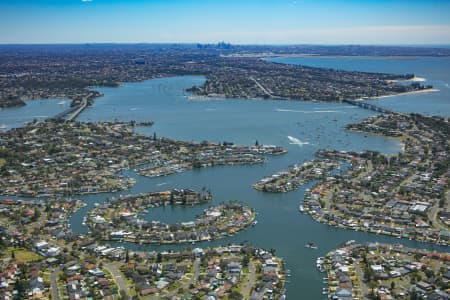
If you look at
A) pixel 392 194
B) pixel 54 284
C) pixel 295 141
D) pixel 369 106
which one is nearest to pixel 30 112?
pixel 295 141

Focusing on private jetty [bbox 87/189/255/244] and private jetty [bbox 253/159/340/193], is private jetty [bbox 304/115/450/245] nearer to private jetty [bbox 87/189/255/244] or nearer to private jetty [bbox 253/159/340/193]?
private jetty [bbox 253/159/340/193]

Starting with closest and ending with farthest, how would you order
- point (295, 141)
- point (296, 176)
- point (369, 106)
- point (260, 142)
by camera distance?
point (296, 176) < point (260, 142) < point (295, 141) < point (369, 106)

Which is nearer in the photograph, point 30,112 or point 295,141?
point 295,141

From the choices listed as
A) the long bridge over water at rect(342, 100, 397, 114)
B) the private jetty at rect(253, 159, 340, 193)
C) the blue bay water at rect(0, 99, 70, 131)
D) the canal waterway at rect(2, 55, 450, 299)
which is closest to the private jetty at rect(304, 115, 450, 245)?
the canal waterway at rect(2, 55, 450, 299)

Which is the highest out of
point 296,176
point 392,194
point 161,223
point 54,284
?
point 296,176

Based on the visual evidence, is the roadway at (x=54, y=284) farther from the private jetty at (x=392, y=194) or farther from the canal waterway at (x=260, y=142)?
the private jetty at (x=392, y=194)

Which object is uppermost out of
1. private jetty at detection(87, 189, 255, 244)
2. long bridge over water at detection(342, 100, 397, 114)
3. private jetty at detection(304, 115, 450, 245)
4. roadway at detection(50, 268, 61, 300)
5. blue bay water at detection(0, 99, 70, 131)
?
long bridge over water at detection(342, 100, 397, 114)

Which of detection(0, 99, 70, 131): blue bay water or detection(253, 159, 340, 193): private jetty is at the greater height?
detection(0, 99, 70, 131): blue bay water

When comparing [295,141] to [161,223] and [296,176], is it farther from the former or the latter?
[161,223]

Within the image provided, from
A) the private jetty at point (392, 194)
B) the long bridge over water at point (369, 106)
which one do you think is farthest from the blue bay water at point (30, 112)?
the long bridge over water at point (369, 106)

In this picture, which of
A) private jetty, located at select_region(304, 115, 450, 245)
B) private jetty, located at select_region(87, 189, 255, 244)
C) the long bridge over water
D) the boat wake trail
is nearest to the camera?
private jetty, located at select_region(87, 189, 255, 244)
